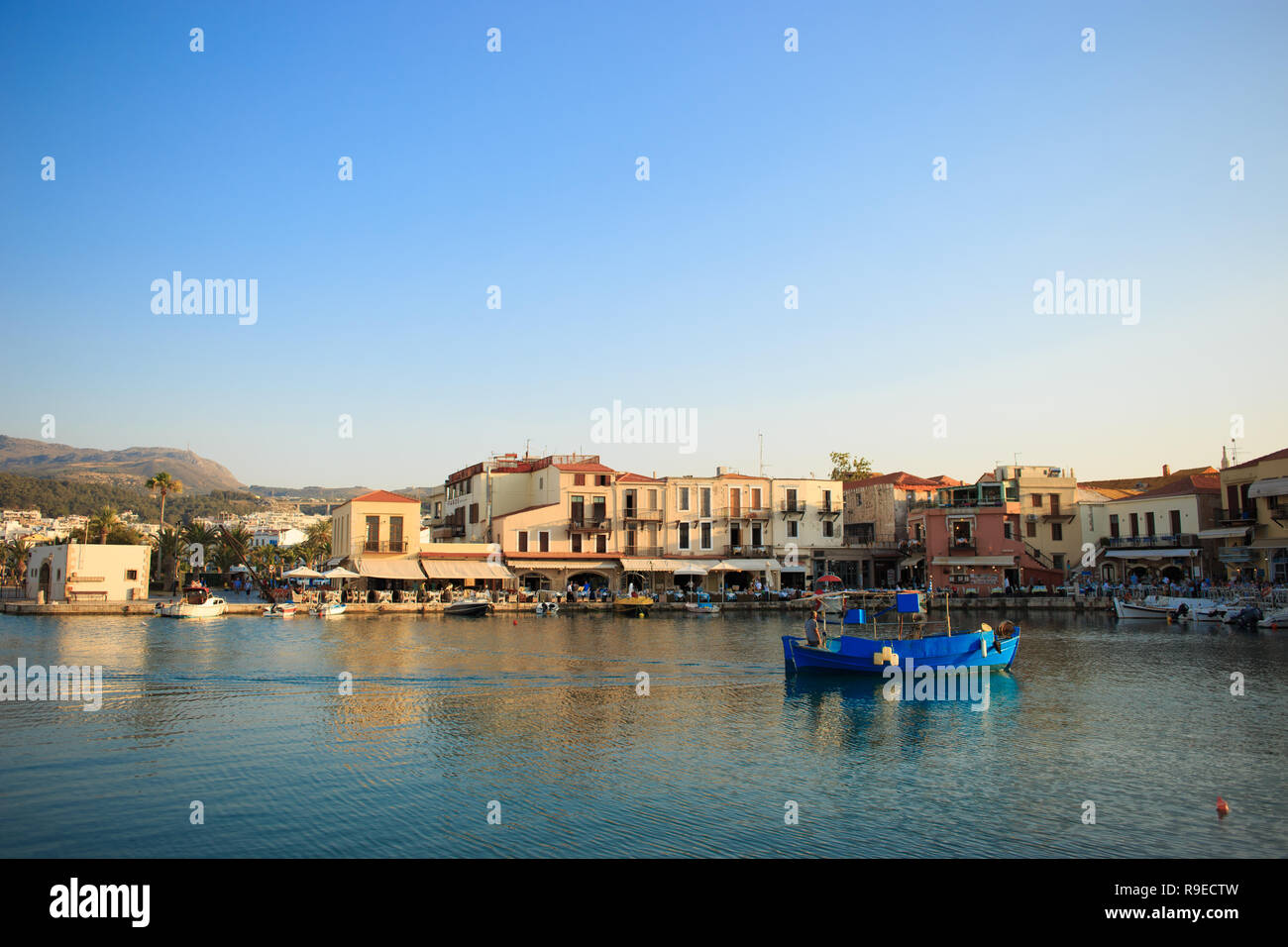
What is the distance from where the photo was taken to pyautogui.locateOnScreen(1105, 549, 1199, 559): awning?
52.2m

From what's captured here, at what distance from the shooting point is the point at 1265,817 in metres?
13.0

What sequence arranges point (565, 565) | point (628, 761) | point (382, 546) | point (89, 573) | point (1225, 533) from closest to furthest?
point (628, 761)
point (1225, 533)
point (89, 573)
point (382, 546)
point (565, 565)

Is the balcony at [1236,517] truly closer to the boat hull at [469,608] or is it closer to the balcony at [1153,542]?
the balcony at [1153,542]

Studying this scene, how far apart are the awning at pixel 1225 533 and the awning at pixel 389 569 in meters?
46.3

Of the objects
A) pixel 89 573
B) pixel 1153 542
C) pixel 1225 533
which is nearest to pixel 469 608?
pixel 89 573

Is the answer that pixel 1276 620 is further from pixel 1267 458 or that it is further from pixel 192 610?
pixel 192 610

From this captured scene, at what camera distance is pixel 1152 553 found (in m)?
54.0

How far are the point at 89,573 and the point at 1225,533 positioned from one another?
65231 millimetres

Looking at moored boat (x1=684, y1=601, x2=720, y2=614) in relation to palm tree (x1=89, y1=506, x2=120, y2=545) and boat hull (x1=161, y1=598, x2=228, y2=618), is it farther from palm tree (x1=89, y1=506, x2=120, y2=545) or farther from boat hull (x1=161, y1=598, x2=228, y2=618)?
palm tree (x1=89, y1=506, x2=120, y2=545)

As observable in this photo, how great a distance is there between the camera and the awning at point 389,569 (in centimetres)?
5353

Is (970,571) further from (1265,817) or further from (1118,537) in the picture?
(1265,817)
